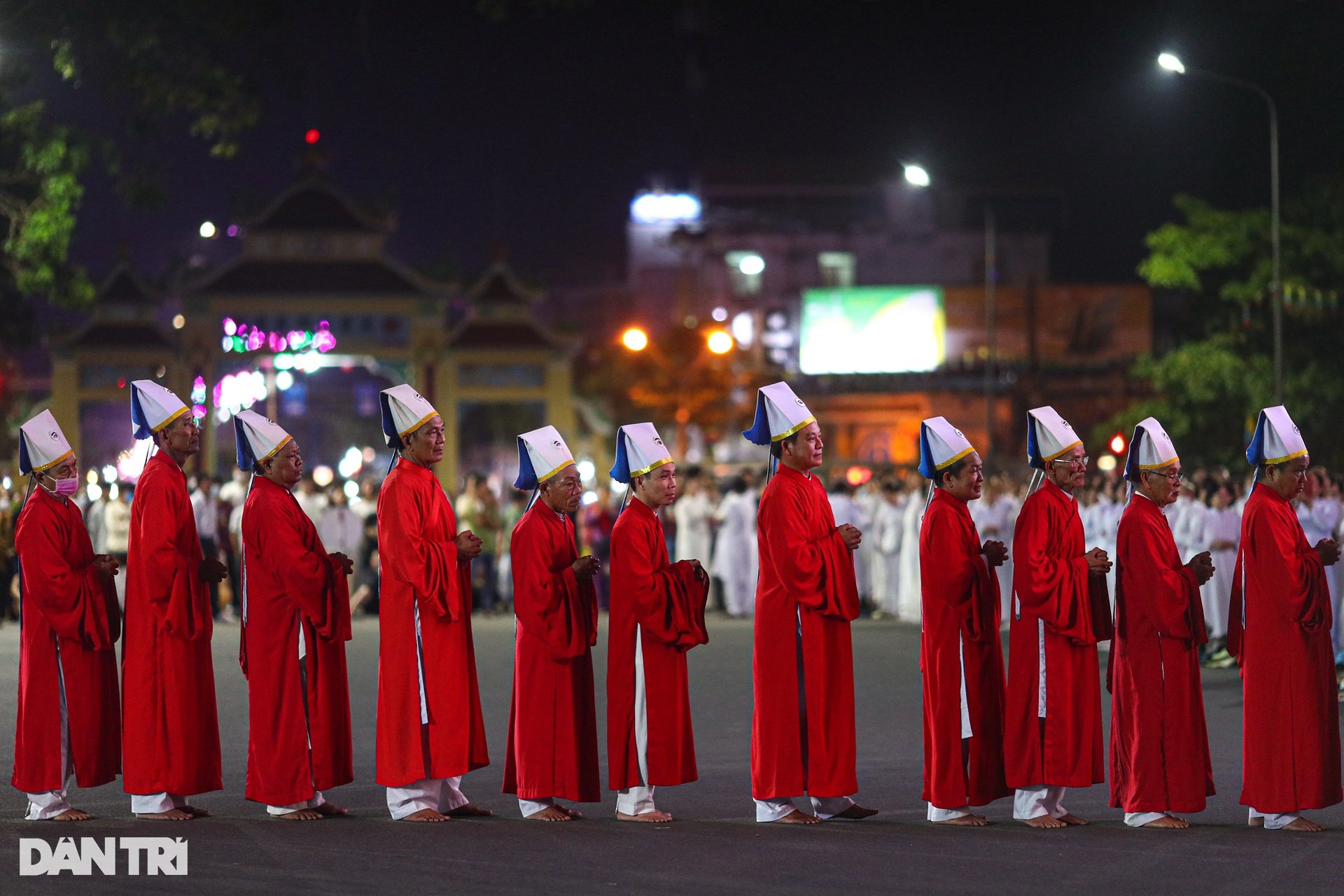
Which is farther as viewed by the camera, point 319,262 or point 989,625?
point 319,262

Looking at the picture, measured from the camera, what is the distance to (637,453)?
9289 mm

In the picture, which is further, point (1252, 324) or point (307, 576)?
point (1252, 324)

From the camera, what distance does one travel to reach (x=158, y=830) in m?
8.59

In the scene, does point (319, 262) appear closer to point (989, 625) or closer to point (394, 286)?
point (394, 286)

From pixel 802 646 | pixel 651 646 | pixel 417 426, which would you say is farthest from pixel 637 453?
pixel 802 646

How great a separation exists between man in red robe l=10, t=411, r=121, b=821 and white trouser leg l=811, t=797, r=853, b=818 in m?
3.31

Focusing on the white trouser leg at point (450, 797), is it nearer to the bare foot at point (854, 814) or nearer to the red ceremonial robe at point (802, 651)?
the red ceremonial robe at point (802, 651)

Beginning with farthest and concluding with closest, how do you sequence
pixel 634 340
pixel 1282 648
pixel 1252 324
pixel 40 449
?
pixel 634 340, pixel 1252 324, pixel 40 449, pixel 1282 648

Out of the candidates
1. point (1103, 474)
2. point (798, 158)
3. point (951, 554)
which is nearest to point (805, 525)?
point (951, 554)

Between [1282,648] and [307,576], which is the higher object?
[307,576]

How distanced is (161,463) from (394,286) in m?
39.9

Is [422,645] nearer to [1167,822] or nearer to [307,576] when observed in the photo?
[307,576]

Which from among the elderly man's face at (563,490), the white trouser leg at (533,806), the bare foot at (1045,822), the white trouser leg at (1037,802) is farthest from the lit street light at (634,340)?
the bare foot at (1045,822)

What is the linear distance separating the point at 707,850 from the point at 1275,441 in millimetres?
3299
